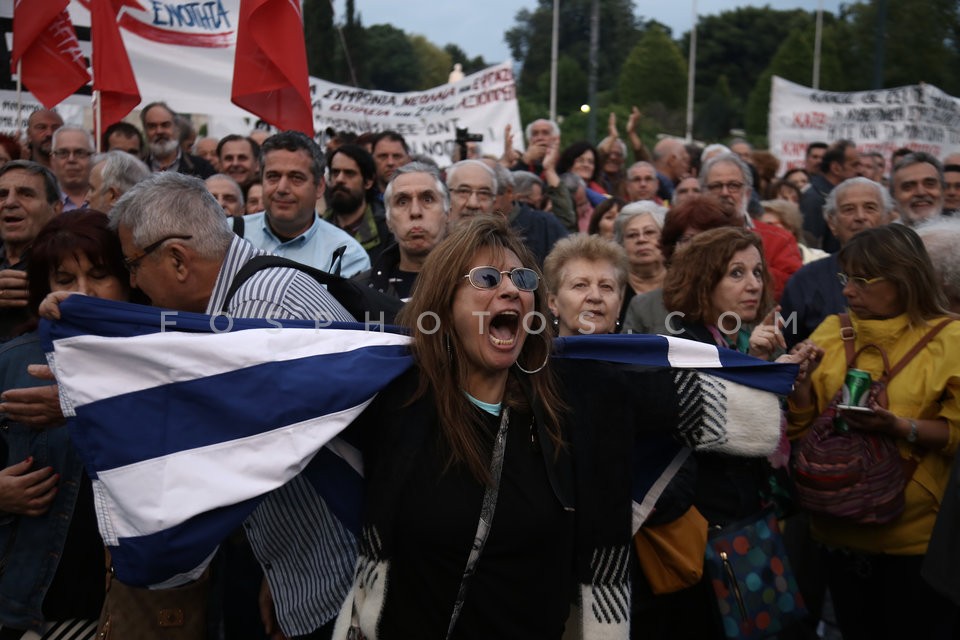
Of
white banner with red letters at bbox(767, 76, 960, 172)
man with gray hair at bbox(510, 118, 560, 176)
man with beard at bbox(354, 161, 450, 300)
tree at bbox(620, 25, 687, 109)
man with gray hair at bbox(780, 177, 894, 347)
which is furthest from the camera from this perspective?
tree at bbox(620, 25, 687, 109)

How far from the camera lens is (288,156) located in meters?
5.46

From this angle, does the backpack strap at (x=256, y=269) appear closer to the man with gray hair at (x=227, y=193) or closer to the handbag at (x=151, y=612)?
the handbag at (x=151, y=612)

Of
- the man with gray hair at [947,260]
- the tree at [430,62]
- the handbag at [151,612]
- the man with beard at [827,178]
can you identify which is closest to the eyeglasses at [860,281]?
the man with gray hair at [947,260]

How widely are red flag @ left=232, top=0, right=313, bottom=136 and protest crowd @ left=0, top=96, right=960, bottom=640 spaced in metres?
0.76

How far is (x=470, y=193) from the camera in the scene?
6242 mm

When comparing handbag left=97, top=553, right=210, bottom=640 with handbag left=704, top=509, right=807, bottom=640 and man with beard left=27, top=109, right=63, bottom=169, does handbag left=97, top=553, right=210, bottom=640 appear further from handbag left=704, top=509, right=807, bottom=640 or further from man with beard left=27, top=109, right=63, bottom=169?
man with beard left=27, top=109, right=63, bottom=169

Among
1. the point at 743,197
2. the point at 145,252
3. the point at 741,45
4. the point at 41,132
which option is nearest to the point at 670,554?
the point at 145,252

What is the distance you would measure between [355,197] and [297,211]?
5.82 feet

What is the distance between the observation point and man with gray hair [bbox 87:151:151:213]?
622cm

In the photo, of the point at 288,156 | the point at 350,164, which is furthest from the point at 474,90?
the point at 288,156

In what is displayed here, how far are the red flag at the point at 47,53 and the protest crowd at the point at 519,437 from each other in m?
2.92

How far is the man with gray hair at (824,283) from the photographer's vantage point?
550 centimetres

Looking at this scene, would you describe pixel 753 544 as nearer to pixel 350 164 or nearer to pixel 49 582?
pixel 49 582

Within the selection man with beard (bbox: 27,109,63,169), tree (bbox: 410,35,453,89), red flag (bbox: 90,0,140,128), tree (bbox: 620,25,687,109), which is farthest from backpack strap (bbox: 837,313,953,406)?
tree (bbox: 410,35,453,89)
